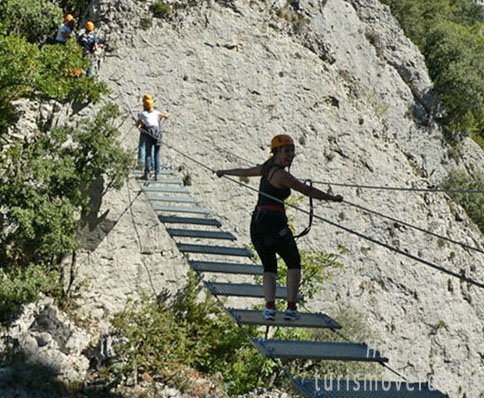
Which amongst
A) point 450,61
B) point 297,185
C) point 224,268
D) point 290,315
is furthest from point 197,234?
point 450,61

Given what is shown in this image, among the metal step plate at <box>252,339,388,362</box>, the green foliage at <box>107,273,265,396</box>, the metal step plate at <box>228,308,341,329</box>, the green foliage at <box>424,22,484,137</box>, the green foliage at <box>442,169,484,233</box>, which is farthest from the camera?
the green foliage at <box>424,22,484,137</box>

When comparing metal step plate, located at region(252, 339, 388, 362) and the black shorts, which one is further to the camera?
the black shorts

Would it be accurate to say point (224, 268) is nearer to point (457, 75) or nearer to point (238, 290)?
point (238, 290)

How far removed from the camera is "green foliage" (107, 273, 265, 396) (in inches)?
371

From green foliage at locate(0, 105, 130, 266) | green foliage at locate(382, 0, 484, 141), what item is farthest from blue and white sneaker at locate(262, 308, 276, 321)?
green foliage at locate(382, 0, 484, 141)

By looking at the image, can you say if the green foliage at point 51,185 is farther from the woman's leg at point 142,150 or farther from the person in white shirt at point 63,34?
the person in white shirt at point 63,34

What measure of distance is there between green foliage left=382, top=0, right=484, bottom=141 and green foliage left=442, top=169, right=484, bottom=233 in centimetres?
153

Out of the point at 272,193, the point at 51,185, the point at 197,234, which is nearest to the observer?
the point at 272,193

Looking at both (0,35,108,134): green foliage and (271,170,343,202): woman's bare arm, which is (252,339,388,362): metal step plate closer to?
(271,170,343,202): woman's bare arm

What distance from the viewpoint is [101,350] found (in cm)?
919

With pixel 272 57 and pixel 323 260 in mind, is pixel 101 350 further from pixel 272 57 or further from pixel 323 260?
pixel 272 57

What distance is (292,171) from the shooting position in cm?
1310

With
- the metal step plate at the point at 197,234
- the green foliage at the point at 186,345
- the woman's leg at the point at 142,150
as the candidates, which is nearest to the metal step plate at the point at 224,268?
the metal step plate at the point at 197,234

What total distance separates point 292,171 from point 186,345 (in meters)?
4.93
